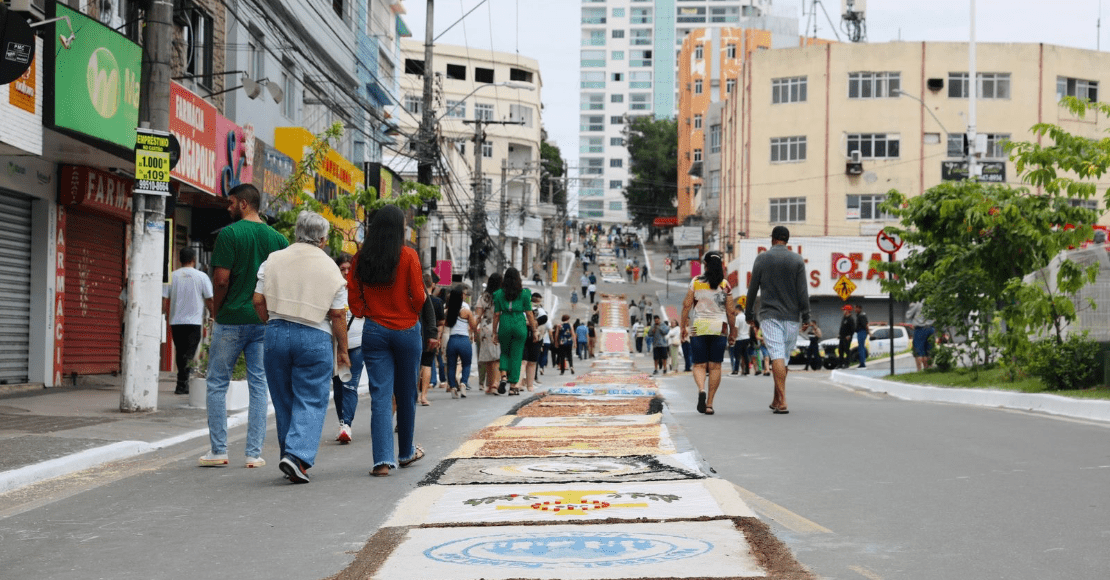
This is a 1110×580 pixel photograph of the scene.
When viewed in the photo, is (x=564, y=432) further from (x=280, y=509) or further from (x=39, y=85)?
(x=39, y=85)

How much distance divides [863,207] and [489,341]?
4124cm

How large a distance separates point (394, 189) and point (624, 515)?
37.3 m

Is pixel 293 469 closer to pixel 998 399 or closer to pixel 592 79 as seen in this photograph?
pixel 998 399

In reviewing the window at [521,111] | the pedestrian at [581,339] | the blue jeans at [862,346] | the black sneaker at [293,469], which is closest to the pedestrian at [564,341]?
the blue jeans at [862,346]

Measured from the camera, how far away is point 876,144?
186 feet

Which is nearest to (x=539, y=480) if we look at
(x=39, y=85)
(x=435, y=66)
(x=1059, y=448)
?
(x=1059, y=448)

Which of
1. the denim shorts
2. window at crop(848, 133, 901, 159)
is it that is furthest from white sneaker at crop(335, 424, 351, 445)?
window at crop(848, 133, 901, 159)

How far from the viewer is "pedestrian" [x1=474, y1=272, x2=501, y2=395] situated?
1911 centimetres

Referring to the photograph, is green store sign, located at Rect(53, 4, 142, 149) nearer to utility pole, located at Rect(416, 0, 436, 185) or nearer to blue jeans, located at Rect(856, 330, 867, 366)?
utility pole, located at Rect(416, 0, 436, 185)

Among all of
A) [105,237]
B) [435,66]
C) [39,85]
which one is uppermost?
[435,66]

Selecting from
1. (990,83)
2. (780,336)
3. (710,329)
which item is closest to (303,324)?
(710,329)

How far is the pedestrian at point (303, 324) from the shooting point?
8.41 metres

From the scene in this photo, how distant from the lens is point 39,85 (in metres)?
14.2

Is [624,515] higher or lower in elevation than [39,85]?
lower
